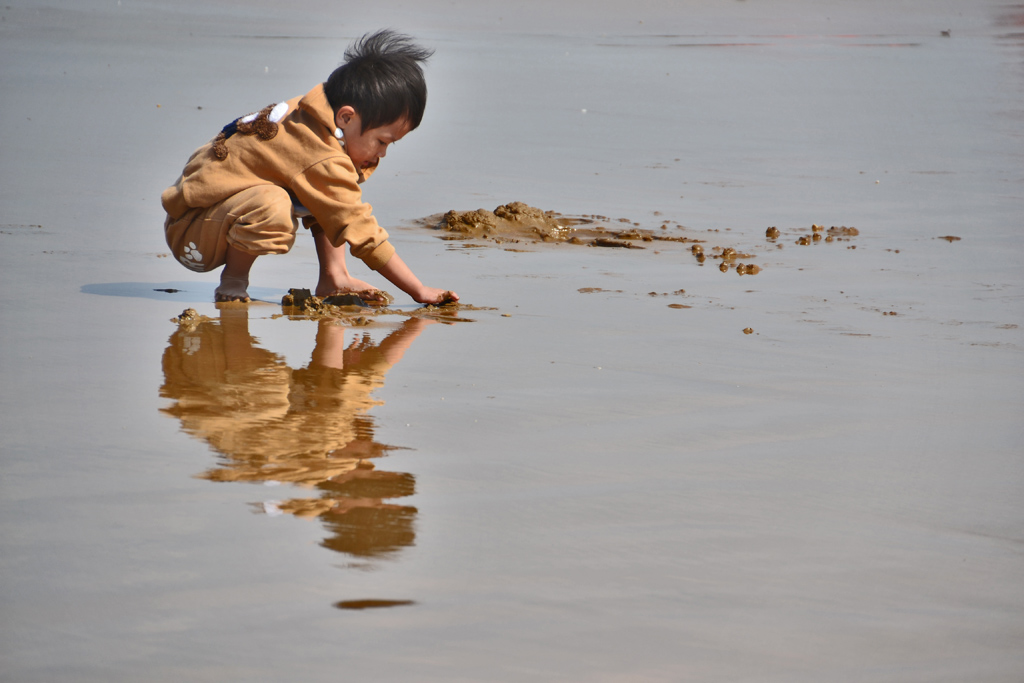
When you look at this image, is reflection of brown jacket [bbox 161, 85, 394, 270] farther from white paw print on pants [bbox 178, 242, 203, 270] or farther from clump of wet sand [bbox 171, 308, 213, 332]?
clump of wet sand [bbox 171, 308, 213, 332]

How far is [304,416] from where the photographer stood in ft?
7.92

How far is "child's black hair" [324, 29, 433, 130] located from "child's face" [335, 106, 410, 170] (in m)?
0.02

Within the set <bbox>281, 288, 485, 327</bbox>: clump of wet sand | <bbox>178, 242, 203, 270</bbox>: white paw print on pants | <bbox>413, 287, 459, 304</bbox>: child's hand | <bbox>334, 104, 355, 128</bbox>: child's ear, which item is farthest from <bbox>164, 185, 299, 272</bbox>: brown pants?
<bbox>413, 287, 459, 304</bbox>: child's hand

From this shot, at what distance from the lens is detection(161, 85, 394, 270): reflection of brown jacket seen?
11.3 feet

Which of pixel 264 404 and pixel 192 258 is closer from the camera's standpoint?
pixel 264 404

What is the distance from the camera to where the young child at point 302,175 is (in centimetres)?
343

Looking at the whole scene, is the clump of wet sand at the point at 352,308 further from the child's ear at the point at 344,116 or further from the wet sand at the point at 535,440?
the child's ear at the point at 344,116

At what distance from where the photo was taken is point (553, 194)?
5480 millimetres

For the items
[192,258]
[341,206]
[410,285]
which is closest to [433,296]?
[410,285]

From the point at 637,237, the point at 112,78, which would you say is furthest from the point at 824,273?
the point at 112,78

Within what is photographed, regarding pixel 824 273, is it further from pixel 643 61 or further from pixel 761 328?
pixel 643 61

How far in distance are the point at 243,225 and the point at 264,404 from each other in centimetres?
107

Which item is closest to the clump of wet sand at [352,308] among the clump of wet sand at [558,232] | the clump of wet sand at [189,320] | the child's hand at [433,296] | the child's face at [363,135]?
the child's hand at [433,296]

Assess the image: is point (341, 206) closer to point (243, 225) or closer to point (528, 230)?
point (243, 225)
